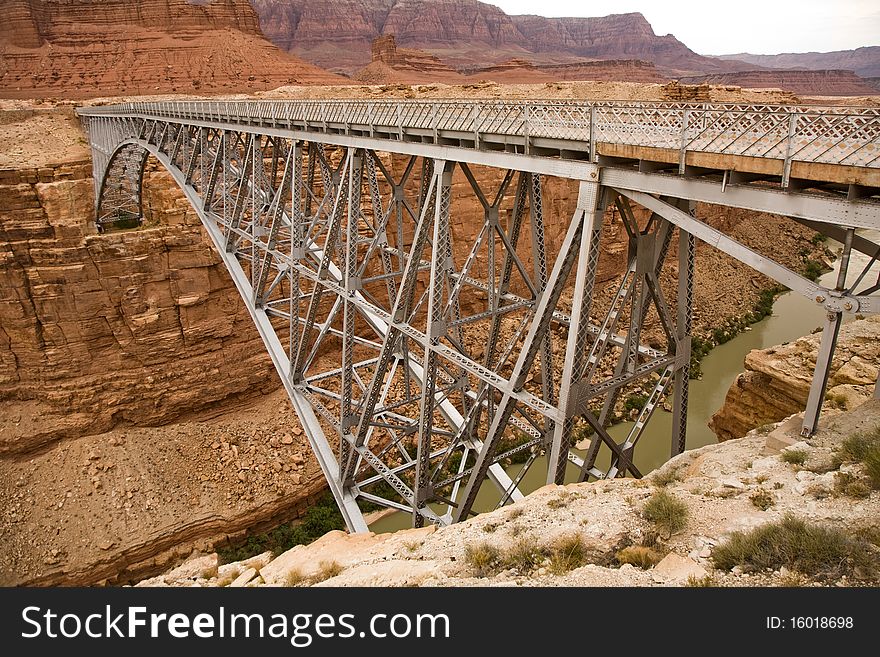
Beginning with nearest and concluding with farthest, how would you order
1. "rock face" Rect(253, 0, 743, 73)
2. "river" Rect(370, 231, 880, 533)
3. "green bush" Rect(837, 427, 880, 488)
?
1. "green bush" Rect(837, 427, 880, 488)
2. "river" Rect(370, 231, 880, 533)
3. "rock face" Rect(253, 0, 743, 73)

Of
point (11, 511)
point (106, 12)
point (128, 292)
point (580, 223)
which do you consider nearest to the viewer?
point (580, 223)

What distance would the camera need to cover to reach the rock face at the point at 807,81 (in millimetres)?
78500

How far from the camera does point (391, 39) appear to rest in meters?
67.6

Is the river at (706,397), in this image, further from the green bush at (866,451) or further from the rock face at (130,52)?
the rock face at (130,52)

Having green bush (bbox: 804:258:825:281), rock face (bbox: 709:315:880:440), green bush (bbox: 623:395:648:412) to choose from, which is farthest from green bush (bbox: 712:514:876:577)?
green bush (bbox: 804:258:825:281)

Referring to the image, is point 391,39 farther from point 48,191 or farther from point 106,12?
point 48,191

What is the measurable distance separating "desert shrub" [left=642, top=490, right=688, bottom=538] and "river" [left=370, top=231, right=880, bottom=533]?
12.4 metres

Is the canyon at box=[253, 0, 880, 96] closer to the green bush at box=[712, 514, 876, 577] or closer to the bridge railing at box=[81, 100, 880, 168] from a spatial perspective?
the bridge railing at box=[81, 100, 880, 168]

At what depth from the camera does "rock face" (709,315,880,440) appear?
32.0 feet

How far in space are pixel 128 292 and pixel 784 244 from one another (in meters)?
36.9

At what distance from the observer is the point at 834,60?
4446 inches

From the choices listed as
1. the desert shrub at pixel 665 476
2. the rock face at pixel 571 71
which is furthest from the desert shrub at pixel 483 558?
the rock face at pixel 571 71

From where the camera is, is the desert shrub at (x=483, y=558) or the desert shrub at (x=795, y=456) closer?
the desert shrub at (x=483, y=558)

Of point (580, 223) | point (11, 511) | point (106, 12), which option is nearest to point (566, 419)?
point (580, 223)
